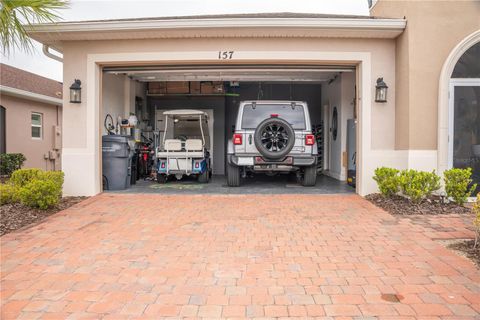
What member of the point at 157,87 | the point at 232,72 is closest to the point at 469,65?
the point at 232,72

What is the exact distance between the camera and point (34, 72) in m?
16.5

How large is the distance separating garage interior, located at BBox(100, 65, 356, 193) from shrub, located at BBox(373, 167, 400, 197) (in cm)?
137

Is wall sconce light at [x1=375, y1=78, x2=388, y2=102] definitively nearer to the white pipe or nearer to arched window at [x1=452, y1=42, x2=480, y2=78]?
arched window at [x1=452, y1=42, x2=480, y2=78]

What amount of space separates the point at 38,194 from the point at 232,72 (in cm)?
528

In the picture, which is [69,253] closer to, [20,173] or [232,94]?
[20,173]

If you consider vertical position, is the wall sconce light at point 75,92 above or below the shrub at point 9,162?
above

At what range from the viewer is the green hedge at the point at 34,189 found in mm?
5543

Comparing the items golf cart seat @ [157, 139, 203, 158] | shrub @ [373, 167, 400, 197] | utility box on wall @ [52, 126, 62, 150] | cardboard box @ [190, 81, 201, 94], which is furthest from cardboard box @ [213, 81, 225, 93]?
utility box on wall @ [52, 126, 62, 150]

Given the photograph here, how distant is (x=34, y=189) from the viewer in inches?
217

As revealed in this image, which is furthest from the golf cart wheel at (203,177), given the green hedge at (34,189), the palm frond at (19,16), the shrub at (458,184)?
the shrub at (458,184)

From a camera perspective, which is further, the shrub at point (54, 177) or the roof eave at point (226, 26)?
the roof eave at point (226, 26)

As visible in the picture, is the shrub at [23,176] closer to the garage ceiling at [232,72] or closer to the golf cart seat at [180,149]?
the garage ceiling at [232,72]

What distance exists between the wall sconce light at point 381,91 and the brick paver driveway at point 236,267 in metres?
2.65

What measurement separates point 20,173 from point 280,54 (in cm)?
551
